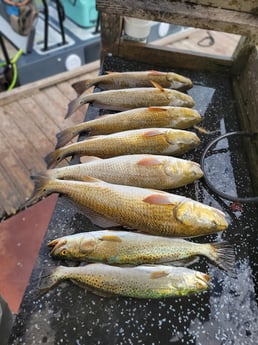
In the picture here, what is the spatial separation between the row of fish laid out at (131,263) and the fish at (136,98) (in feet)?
4.20

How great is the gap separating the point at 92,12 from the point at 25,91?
2.65 m

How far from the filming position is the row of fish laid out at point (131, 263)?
1750mm

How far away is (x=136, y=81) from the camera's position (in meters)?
2.97

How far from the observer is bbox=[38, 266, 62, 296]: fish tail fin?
5.74ft

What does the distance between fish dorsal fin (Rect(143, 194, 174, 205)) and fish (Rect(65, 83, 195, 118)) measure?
1.06 metres

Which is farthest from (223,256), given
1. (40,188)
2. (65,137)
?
(65,137)

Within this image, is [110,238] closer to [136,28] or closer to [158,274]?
[158,274]

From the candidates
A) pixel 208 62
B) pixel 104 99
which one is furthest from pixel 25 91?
pixel 208 62

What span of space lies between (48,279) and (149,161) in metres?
1.00

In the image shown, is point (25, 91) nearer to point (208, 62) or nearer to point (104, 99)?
point (104, 99)

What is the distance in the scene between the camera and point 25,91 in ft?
15.3

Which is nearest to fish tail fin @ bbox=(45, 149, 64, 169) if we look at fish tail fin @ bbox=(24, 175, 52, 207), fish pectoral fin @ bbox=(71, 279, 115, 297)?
fish tail fin @ bbox=(24, 175, 52, 207)

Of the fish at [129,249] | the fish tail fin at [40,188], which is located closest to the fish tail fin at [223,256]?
the fish at [129,249]

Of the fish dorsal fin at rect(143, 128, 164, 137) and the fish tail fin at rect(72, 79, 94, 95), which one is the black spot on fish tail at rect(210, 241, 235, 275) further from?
the fish tail fin at rect(72, 79, 94, 95)
